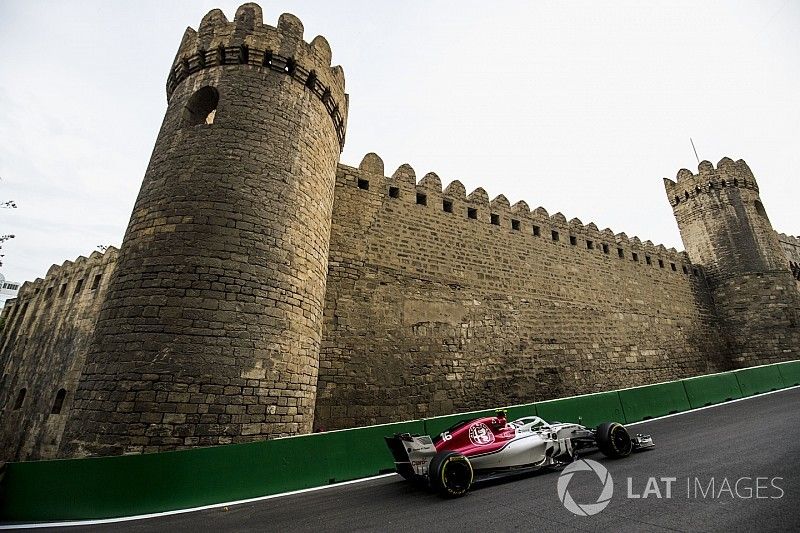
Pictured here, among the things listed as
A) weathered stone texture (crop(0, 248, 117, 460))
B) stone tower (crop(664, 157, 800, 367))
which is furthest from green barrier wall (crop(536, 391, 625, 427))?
weathered stone texture (crop(0, 248, 117, 460))

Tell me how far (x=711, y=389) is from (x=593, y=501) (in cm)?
1110

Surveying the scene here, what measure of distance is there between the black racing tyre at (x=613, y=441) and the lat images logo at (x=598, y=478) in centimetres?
32

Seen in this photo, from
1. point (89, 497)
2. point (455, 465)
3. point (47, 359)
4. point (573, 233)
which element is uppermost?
point (573, 233)

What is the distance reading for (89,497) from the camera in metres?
4.57

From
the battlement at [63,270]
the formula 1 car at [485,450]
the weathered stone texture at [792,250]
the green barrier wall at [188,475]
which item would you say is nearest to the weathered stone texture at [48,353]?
the battlement at [63,270]

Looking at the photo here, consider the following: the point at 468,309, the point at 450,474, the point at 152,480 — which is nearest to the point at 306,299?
the point at 152,480

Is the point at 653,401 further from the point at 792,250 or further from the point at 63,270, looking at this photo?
the point at 792,250

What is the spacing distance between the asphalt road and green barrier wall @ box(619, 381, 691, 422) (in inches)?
140

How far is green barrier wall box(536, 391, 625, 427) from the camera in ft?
28.5

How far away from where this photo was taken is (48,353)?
528 inches

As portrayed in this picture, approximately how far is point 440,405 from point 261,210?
21.8ft

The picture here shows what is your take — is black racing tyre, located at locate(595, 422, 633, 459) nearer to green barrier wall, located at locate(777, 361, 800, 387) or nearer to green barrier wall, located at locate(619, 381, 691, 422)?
green barrier wall, located at locate(619, 381, 691, 422)

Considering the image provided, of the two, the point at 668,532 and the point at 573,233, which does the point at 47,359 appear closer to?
the point at 668,532

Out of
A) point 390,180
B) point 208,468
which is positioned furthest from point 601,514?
point 390,180
